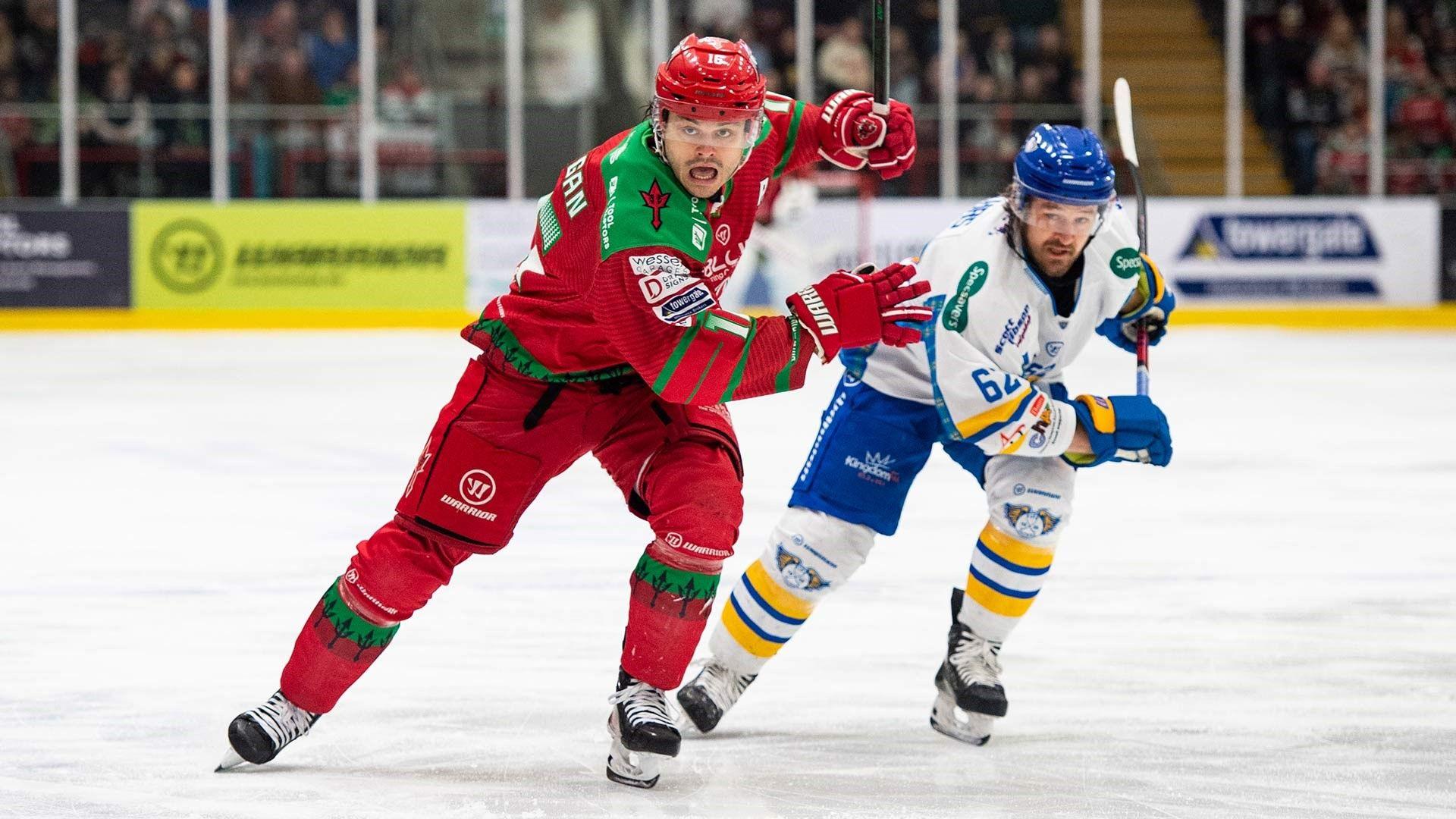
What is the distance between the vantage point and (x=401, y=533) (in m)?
2.99

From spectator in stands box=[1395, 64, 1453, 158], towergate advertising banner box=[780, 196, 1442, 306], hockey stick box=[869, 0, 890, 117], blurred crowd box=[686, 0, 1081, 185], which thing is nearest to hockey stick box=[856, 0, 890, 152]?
hockey stick box=[869, 0, 890, 117]

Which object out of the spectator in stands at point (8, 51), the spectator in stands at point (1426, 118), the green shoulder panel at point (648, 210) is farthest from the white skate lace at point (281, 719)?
the spectator in stands at point (1426, 118)

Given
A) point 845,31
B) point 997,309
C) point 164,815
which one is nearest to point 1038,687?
point 997,309

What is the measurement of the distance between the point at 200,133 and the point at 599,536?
8422mm

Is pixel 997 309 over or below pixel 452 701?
over

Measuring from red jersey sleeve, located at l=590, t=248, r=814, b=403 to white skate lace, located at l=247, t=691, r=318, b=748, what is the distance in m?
0.84

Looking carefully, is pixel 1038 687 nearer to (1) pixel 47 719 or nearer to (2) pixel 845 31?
(1) pixel 47 719

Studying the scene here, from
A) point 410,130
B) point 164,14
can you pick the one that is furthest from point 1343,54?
point 164,14

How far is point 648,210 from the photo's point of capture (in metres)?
2.77

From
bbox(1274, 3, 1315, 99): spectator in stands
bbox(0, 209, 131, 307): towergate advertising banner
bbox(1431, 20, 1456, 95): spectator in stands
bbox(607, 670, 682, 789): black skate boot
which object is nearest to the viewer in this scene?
bbox(607, 670, 682, 789): black skate boot

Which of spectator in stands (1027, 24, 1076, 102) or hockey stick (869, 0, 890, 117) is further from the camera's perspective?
spectator in stands (1027, 24, 1076, 102)

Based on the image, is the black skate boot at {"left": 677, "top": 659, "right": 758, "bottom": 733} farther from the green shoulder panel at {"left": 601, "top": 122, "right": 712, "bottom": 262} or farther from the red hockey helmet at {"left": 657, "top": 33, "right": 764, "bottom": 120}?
the red hockey helmet at {"left": 657, "top": 33, "right": 764, "bottom": 120}

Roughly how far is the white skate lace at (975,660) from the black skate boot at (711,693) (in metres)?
0.38

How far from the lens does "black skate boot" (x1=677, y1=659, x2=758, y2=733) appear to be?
330cm
